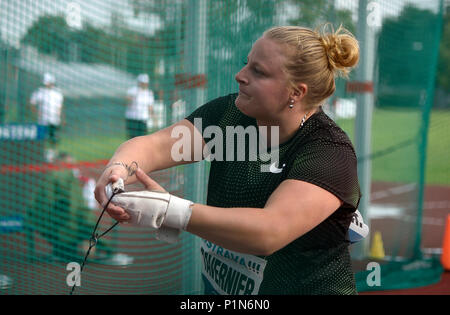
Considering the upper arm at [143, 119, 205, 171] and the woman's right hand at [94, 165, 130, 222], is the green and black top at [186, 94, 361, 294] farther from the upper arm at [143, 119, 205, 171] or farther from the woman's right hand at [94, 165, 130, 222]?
the woman's right hand at [94, 165, 130, 222]

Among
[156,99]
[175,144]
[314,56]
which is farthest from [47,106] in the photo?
[314,56]

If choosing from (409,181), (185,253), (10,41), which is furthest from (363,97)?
(10,41)

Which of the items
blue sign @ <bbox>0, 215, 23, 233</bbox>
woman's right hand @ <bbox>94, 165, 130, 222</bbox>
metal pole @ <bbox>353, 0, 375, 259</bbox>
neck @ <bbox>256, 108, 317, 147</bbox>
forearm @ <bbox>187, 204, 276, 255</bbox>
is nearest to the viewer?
forearm @ <bbox>187, 204, 276, 255</bbox>

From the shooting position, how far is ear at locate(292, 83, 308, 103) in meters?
2.43

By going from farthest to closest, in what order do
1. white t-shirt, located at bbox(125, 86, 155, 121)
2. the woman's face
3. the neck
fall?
white t-shirt, located at bbox(125, 86, 155, 121) < the neck < the woman's face

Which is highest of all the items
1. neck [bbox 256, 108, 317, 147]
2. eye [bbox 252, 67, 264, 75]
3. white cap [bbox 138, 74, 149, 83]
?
eye [bbox 252, 67, 264, 75]

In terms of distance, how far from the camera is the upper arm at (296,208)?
1969 millimetres

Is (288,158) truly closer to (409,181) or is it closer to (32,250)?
(32,250)

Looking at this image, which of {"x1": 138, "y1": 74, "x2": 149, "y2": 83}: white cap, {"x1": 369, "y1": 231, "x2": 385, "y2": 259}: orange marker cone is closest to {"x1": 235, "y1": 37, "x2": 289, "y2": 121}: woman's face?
{"x1": 138, "y1": 74, "x2": 149, "y2": 83}: white cap

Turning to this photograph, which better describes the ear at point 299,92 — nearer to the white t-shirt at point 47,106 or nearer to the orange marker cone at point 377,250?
the white t-shirt at point 47,106

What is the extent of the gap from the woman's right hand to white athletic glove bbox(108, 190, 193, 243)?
0.05 meters

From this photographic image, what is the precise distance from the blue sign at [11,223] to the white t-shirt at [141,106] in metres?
1.62

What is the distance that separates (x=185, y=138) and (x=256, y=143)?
33 cm

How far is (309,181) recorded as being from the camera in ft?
6.93
